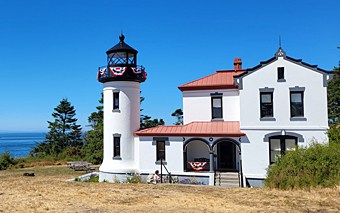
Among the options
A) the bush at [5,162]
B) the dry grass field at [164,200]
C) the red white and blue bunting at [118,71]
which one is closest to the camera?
the dry grass field at [164,200]

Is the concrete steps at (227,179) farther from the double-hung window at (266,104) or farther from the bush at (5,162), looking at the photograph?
the bush at (5,162)

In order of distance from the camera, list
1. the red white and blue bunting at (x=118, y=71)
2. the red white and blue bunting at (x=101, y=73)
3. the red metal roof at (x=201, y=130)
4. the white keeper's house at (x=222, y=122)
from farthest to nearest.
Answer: the red white and blue bunting at (x=101, y=73) → the red white and blue bunting at (x=118, y=71) → the red metal roof at (x=201, y=130) → the white keeper's house at (x=222, y=122)

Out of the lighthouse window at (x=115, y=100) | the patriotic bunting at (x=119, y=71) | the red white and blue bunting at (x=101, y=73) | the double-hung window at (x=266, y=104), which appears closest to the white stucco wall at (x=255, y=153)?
the double-hung window at (x=266, y=104)

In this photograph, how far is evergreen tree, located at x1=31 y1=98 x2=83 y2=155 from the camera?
48.3 metres

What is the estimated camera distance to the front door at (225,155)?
18375 mm

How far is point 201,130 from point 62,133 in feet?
125

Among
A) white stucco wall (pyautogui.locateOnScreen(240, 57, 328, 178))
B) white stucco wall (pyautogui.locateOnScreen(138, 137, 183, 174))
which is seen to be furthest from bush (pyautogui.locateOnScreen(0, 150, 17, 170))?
white stucco wall (pyautogui.locateOnScreen(240, 57, 328, 178))

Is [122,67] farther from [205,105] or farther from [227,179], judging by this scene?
[227,179]

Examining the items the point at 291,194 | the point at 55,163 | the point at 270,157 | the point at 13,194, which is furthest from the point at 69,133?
the point at 291,194

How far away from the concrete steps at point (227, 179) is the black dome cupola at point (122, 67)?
8502 millimetres

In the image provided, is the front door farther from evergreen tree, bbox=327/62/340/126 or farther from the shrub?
evergreen tree, bbox=327/62/340/126

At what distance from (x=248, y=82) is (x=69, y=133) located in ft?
133

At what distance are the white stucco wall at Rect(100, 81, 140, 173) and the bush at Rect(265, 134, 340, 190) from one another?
9.37 metres

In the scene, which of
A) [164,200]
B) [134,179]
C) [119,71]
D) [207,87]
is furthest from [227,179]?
[119,71]
